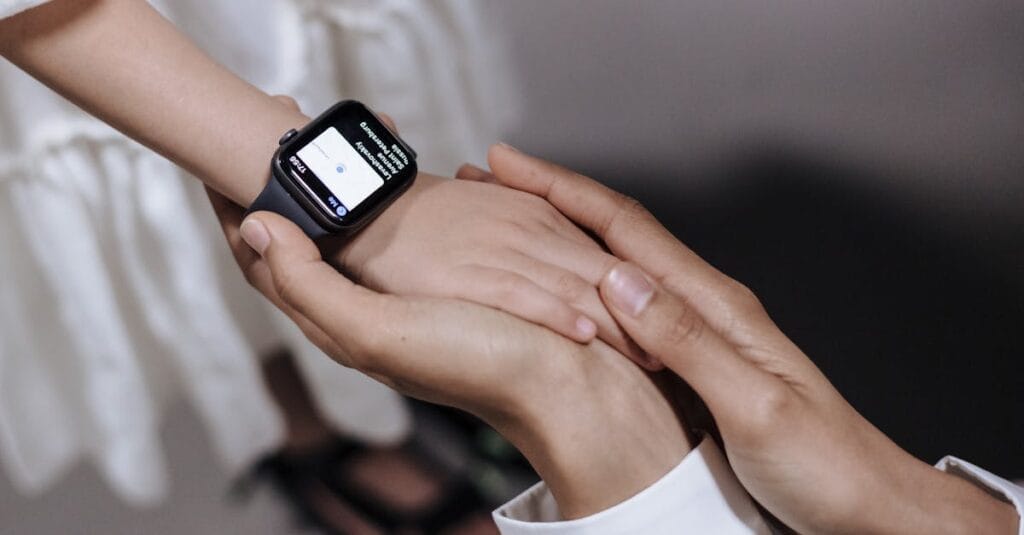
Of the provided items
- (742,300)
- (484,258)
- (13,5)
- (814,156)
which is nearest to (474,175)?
(484,258)

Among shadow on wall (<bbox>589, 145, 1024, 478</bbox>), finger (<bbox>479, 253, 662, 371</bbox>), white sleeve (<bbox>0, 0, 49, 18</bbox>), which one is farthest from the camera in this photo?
shadow on wall (<bbox>589, 145, 1024, 478</bbox>)

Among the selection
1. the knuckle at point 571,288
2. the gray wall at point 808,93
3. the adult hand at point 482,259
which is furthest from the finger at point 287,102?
the gray wall at point 808,93

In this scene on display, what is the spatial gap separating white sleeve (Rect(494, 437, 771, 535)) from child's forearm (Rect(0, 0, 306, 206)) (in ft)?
0.93

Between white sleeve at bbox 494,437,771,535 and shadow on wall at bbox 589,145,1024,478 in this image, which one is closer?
white sleeve at bbox 494,437,771,535

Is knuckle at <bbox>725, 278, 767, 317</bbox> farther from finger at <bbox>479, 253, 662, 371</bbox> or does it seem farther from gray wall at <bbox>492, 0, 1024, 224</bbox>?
gray wall at <bbox>492, 0, 1024, 224</bbox>

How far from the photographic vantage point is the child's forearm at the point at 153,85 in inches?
22.7

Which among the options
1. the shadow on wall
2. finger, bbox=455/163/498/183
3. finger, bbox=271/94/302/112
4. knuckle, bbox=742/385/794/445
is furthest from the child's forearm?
the shadow on wall

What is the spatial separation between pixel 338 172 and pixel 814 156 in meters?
0.58

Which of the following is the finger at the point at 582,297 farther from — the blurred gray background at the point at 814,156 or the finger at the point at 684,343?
the blurred gray background at the point at 814,156

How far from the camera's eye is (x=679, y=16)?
99 centimetres

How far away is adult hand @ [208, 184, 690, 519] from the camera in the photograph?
563 millimetres

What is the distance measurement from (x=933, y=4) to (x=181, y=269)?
0.76 meters

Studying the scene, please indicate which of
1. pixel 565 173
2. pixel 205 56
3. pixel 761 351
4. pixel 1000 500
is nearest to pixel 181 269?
pixel 205 56

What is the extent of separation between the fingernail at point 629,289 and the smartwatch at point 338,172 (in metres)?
0.15
